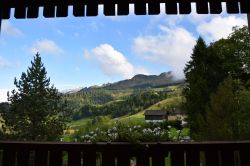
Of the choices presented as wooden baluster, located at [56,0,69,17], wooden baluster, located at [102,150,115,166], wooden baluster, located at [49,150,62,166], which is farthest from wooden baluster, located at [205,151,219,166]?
wooden baluster, located at [56,0,69,17]

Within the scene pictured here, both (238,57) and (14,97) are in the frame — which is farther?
(14,97)

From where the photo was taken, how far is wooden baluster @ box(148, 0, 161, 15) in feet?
12.5

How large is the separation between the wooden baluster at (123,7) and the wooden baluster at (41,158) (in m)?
2.00

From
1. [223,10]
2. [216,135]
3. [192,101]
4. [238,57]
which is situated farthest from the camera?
[192,101]

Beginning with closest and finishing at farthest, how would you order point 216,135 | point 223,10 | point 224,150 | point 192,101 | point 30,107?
point 223,10
point 224,150
point 216,135
point 192,101
point 30,107

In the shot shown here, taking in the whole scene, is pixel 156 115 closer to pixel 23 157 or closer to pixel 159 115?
pixel 159 115

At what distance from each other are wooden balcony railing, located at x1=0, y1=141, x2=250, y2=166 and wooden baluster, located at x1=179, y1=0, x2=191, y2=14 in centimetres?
161

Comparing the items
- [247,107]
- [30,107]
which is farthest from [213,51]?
[30,107]

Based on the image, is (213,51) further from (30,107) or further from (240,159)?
→ (240,159)

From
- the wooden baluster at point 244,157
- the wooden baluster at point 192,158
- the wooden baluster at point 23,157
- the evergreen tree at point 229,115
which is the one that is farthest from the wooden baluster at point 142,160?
the evergreen tree at point 229,115

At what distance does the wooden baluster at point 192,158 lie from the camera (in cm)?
411

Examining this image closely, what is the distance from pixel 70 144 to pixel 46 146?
12.2 inches

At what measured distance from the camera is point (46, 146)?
427 cm

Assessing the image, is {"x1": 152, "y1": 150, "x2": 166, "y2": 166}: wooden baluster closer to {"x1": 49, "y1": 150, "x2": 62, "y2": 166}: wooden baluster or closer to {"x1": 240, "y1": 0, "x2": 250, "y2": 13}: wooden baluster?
{"x1": 49, "y1": 150, "x2": 62, "y2": 166}: wooden baluster
